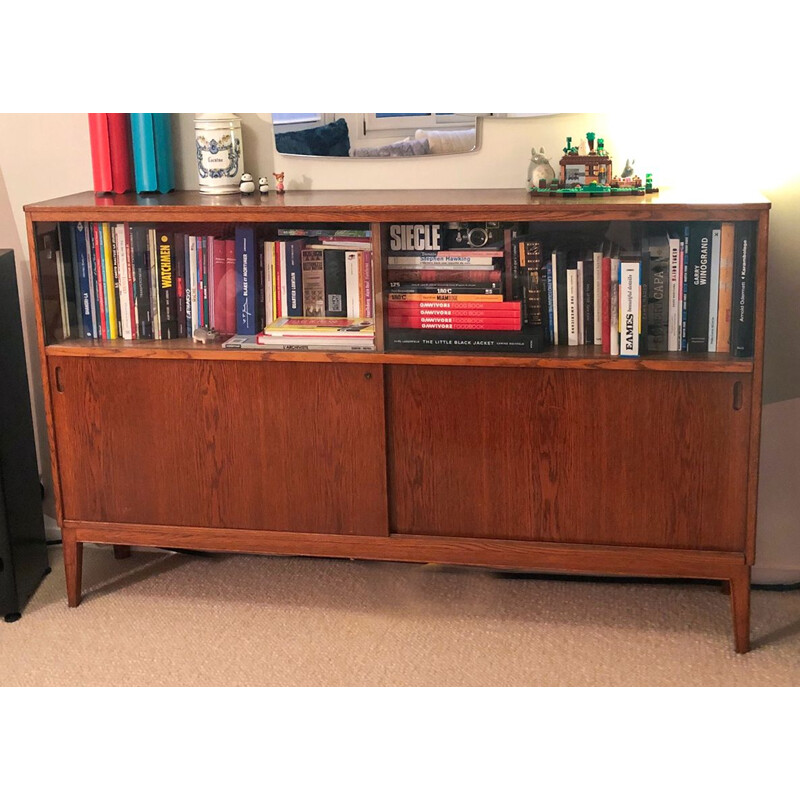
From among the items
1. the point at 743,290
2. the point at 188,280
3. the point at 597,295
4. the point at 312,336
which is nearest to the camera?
the point at 743,290

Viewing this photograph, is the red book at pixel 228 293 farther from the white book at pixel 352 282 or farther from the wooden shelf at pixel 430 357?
the white book at pixel 352 282

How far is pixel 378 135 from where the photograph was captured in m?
2.55

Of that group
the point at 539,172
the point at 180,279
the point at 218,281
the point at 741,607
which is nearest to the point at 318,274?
the point at 218,281

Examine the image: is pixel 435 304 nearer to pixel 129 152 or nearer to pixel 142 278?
pixel 142 278

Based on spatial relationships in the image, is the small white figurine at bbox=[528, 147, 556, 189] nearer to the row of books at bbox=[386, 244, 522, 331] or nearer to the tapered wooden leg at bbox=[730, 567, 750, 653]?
the row of books at bbox=[386, 244, 522, 331]

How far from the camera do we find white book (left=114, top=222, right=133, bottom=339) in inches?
97.3

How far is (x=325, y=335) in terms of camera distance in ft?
7.82

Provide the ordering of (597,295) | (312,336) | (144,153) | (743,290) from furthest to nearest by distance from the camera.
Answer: (144,153) < (312,336) < (597,295) < (743,290)

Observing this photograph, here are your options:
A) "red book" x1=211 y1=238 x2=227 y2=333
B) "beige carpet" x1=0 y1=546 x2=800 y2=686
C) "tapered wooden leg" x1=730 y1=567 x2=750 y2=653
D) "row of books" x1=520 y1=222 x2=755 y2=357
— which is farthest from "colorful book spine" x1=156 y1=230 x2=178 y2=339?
"tapered wooden leg" x1=730 y1=567 x2=750 y2=653

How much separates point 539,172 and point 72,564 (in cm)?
157

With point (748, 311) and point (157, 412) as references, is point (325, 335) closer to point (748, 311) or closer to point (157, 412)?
point (157, 412)

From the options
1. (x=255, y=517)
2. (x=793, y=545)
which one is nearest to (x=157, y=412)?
(x=255, y=517)

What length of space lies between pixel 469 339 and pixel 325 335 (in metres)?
0.35
